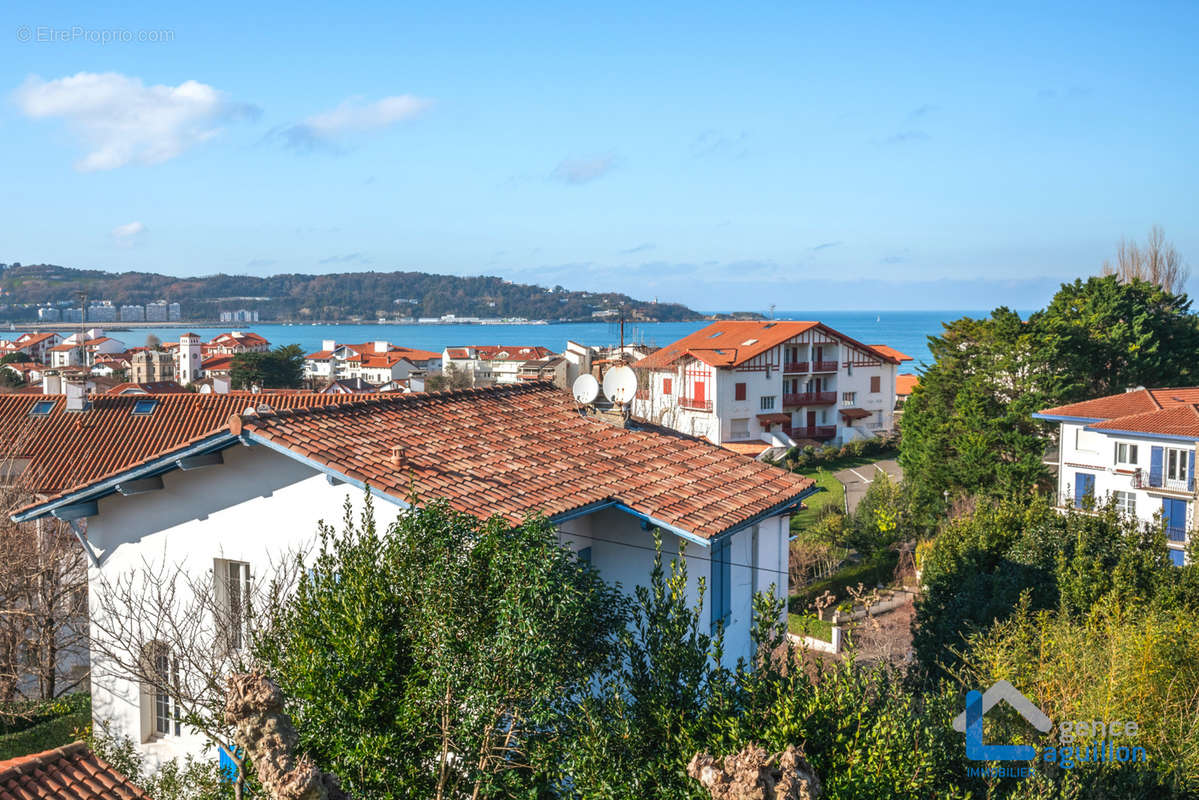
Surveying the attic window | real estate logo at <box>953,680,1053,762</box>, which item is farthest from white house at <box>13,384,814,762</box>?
the attic window

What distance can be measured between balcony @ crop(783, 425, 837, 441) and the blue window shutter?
31147mm

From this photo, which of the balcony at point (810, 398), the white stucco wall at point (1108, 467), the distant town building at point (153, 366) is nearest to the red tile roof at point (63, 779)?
the white stucco wall at point (1108, 467)

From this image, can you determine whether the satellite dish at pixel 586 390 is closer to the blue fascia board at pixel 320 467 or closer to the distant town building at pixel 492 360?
the blue fascia board at pixel 320 467

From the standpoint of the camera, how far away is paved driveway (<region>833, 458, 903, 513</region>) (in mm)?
47075

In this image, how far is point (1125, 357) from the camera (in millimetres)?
46250

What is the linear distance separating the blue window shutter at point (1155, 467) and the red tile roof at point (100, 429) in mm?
29456

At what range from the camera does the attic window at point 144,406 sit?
26.9 m

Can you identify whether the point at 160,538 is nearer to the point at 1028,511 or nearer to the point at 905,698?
the point at 905,698

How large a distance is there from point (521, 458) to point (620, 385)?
4.03 metres

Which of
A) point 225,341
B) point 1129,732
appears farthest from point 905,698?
point 225,341

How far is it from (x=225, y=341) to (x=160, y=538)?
414 ft

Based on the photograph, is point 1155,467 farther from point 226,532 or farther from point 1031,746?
point 226,532

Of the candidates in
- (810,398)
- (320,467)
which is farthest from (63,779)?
(810,398)

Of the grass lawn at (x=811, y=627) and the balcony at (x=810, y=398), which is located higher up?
the balcony at (x=810, y=398)
